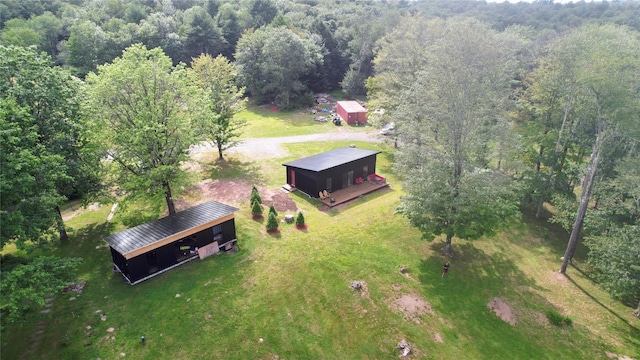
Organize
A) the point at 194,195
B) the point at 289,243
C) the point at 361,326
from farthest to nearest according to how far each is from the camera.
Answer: the point at 194,195
the point at 289,243
the point at 361,326

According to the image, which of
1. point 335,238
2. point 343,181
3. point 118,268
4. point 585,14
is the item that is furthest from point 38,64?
point 585,14

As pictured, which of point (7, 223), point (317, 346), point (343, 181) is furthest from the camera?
point (343, 181)

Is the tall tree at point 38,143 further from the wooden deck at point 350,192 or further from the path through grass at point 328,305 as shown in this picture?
the wooden deck at point 350,192

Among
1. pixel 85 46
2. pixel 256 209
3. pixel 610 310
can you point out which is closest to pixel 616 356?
pixel 610 310

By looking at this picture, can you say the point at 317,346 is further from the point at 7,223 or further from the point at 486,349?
the point at 7,223

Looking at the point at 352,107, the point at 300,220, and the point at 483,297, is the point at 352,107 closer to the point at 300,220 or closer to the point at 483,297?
the point at 300,220

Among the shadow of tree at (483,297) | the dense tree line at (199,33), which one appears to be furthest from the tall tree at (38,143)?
the dense tree line at (199,33)

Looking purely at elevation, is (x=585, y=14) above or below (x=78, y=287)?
above
